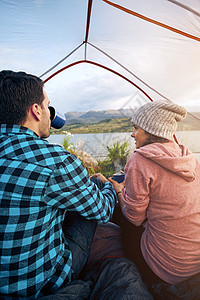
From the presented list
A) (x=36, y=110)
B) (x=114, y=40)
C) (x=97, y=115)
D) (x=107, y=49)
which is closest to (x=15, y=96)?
(x=36, y=110)

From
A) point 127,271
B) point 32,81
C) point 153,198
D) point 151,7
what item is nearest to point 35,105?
point 32,81

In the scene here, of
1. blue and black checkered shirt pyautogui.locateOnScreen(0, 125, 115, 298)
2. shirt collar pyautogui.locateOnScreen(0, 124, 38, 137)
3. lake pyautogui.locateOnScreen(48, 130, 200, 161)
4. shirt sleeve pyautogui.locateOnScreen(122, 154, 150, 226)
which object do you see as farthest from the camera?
lake pyautogui.locateOnScreen(48, 130, 200, 161)

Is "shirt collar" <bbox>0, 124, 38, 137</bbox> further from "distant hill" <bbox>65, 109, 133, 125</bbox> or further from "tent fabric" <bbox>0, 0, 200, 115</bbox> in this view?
"distant hill" <bbox>65, 109, 133, 125</bbox>

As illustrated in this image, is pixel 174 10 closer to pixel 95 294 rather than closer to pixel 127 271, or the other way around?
pixel 127 271

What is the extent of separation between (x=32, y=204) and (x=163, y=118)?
883 mm

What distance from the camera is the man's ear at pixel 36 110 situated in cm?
95

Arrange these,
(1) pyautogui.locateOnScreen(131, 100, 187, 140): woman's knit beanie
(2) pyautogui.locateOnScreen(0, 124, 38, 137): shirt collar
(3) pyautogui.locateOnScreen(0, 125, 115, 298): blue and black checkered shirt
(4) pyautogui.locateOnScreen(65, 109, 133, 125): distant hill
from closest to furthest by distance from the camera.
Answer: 1. (3) pyautogui.locateOnScreen(0, 125, 115, 298): blue and black checkered shirt
2. (2) pyautogui.locateOnScreen(0, 124, 38, 137): shirt collar
3. (1) pyautogui.locateOnScreen(131, 100, 187, 140): woman's knit beanie
4. (4) pyautogui.locateOnScreen(65, 109, 133, 125): distant hill

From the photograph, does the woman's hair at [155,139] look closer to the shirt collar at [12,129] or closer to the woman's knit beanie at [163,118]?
the woman's knit beanie at [163,118]

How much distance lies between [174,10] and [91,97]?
79.1 inches

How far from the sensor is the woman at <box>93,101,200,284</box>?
931 mm

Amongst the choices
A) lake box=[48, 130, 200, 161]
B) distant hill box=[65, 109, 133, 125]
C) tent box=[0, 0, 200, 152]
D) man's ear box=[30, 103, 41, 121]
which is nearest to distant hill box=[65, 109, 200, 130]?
distant hill box=[65, 109, 133, 125]

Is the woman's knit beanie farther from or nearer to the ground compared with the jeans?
farther from the ground

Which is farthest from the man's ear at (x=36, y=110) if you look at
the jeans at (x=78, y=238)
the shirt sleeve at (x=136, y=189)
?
the jeans at (x=78, y=238)

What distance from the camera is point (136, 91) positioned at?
3.17m
